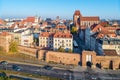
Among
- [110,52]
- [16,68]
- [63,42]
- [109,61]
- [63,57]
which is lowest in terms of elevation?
[16,68]

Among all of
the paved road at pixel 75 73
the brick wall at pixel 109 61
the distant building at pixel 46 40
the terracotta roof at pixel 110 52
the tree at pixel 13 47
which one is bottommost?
the paved road at pixel 75 73

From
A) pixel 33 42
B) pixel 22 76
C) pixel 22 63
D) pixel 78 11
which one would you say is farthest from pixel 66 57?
pixel 78 11

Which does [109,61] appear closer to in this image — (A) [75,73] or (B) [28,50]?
(A) [75,73]

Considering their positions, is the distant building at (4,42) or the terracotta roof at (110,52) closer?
the terracotta roof at (110,52)

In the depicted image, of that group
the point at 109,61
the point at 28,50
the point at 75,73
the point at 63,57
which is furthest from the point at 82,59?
the point at 28,50

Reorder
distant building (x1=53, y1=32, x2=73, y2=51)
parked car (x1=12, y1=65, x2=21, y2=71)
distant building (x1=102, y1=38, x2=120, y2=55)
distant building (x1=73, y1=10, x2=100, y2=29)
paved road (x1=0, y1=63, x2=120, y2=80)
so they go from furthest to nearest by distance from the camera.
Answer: distant building (x1=73, y1=10, x2=100, y2=29) → distant building (x1=53, y1=32, x2=73, y2=51) → distant building (x1=102, y1=38, x2=120, y2=55) → parked car (x1=12, y1=65, x2=21, y2=71) → paved road (x1=0, y1=63, x2=120, y2=80)

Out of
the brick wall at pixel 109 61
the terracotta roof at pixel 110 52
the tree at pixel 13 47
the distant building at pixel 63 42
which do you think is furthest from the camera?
the distant building at pixel 63 42

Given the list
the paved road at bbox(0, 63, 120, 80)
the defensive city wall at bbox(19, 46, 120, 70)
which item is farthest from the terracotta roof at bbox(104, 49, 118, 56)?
the paved road at bbox(0, 63, 120, 80)

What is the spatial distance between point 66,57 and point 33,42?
31.3ft

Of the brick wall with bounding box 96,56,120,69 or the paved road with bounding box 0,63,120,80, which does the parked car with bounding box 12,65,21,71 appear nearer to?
the paved road with bounding box 0,63,120,80

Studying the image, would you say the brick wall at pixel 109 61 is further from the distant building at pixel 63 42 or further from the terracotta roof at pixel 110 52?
the distant building at pixel 63 42

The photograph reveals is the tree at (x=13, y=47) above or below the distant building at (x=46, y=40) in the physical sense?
below

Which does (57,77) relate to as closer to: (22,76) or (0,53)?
(22,76)

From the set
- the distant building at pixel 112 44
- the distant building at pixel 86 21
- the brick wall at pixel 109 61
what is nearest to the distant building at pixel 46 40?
the distant building at pixel 112 44
